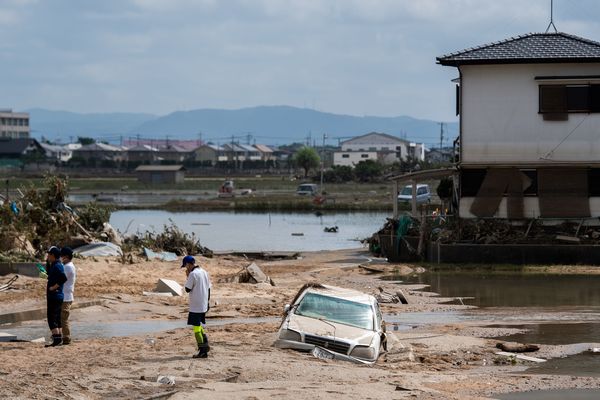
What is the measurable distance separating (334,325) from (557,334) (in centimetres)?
651

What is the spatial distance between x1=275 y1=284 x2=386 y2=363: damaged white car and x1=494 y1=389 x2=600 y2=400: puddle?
9.11 ft

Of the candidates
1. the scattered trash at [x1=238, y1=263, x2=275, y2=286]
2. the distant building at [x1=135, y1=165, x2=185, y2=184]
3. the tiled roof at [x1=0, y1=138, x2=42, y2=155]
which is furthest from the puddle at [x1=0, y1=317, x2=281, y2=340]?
the tiled roof at [x1=0, y1=138, x2=42, y2=155]

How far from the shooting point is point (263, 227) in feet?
235

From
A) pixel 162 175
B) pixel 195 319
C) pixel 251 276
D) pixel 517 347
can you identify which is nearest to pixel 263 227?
pixel 251 276

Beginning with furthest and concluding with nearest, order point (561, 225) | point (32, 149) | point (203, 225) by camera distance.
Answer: point (32, 149) → point (203, 225) → point (561, 225)

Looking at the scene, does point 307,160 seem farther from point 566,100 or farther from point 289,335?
point 289,335

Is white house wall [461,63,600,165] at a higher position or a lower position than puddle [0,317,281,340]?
higher

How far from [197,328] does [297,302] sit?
2.46m

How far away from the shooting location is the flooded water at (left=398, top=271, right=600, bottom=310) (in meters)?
29.5

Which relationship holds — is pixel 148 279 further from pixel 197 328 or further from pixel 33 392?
pixel 33 392

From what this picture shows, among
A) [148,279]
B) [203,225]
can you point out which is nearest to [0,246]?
[148,279]

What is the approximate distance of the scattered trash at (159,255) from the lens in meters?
37.9

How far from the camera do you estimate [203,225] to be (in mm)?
71375

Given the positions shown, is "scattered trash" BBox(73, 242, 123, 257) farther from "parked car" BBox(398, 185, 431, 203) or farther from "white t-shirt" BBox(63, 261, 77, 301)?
"parked car" BBox(398, 185, 431, 203)
